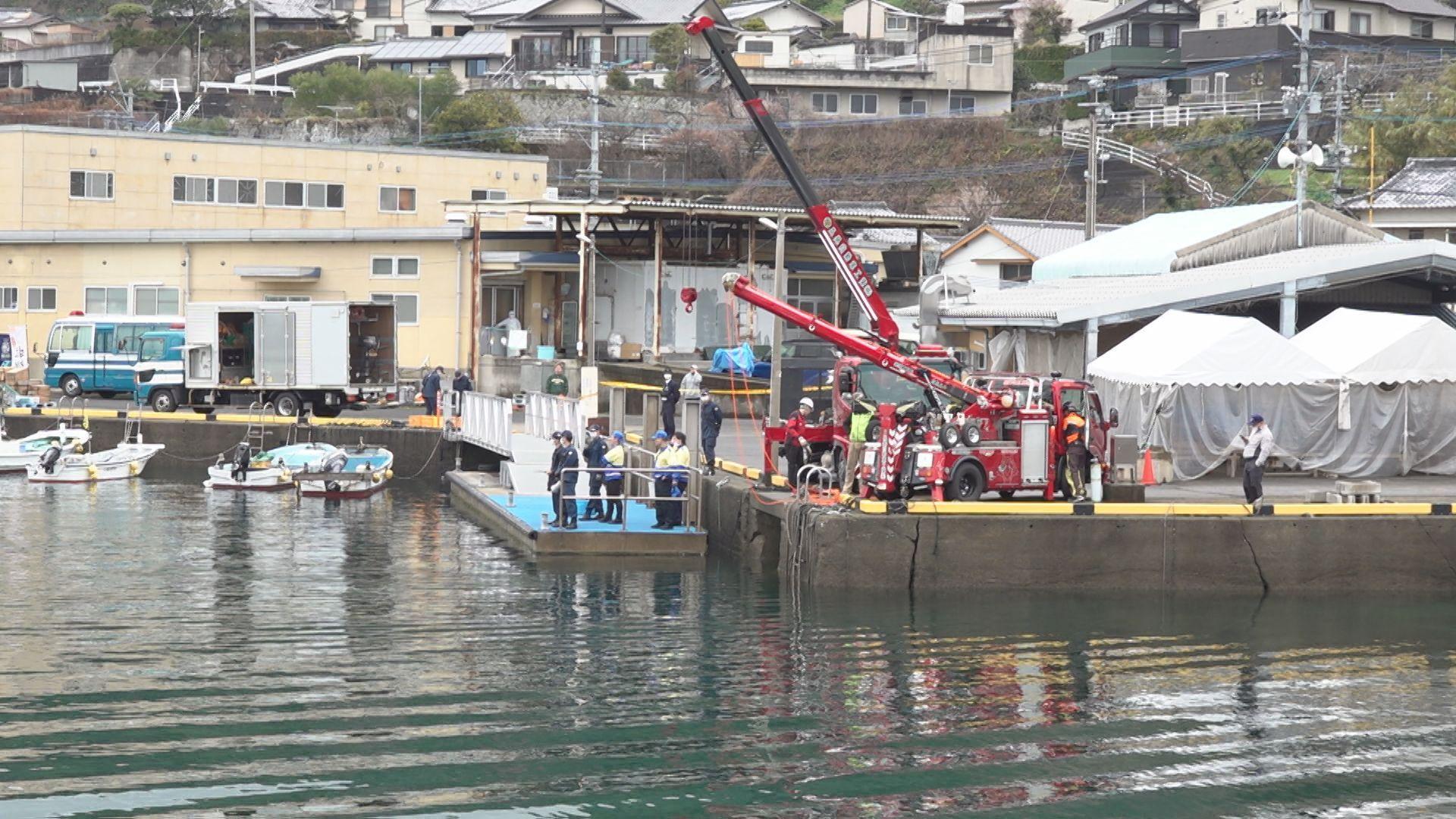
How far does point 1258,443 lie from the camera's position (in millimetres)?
25438

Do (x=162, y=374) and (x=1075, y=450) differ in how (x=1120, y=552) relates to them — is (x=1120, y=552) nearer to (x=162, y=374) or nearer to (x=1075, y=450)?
(x=1075, y=450)

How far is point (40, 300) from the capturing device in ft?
174

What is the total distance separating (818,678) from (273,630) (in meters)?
7.35

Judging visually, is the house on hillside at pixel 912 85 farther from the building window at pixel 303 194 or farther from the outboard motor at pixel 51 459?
the outboard motor at pixel 51 459

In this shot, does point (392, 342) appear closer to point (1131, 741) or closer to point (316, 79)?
point (1131, 741)

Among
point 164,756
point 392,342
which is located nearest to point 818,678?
point 164,756

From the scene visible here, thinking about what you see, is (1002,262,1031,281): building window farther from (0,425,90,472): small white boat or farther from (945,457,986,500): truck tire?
(945,457,986,500): truck tire

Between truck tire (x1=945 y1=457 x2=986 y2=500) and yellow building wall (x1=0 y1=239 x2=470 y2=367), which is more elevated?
yellow building wall (x1=0 y1=239 x2=470 y2=367)

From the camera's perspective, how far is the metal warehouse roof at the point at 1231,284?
32844 millimetres

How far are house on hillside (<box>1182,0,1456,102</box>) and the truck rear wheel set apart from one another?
52.3m

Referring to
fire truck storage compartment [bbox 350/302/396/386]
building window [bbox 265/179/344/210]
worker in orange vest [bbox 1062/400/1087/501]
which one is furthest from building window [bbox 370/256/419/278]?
→ worker in orange vest [bbox 1062/400/1087/501]

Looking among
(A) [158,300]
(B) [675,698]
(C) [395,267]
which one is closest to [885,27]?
(C) [395,267]

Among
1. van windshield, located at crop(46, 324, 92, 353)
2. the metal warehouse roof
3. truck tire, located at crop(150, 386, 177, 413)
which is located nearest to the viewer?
the metal warehouse roof

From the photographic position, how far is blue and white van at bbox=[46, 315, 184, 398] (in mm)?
46625
